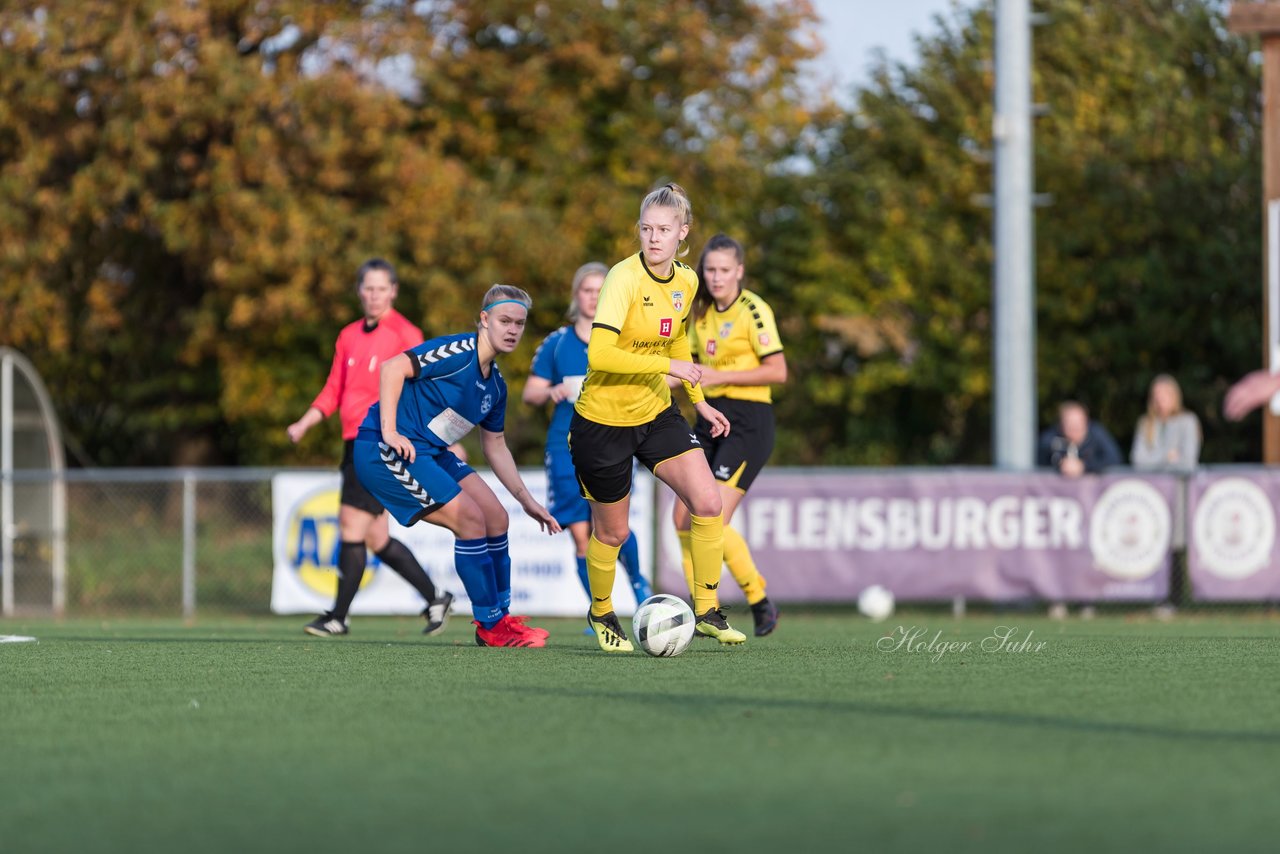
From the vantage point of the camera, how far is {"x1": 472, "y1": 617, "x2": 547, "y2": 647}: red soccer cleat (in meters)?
8.25

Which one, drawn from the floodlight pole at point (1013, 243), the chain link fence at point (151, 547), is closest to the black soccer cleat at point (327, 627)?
the chain link fence at point (151, 547)

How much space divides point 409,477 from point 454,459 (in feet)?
1.02

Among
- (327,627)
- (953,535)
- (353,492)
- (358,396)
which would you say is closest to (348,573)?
(327,627)

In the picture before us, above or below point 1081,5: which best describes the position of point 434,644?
below

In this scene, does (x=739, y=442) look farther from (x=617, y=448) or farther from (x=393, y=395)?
(x=393, y=395)

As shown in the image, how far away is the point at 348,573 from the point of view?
9914 millimetres

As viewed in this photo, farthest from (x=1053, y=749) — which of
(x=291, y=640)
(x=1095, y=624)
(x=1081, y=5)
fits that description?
(x=1081, y=5)

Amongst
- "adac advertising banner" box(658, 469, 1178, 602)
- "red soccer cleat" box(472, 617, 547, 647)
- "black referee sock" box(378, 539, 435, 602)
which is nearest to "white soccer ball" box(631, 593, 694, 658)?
"red soccer cleat" box(472, 617, 547, 647)

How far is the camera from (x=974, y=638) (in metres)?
9.34

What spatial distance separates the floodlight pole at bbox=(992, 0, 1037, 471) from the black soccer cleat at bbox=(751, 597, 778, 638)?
8.78m

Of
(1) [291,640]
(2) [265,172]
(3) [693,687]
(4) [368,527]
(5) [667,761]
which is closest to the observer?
(5) [667,761]

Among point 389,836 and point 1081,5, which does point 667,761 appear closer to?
point 389,836

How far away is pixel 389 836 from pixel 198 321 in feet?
61.2

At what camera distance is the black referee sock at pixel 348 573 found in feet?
32.4
